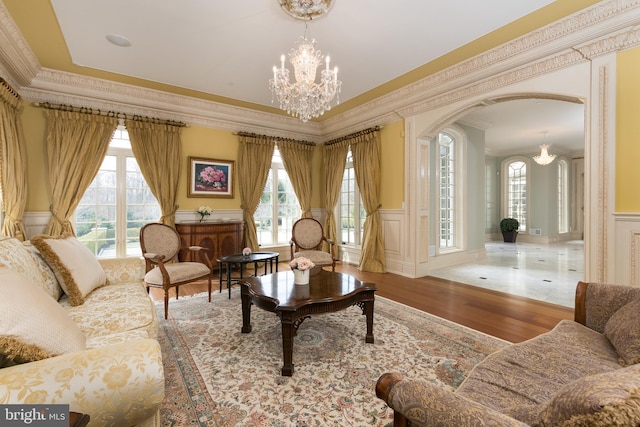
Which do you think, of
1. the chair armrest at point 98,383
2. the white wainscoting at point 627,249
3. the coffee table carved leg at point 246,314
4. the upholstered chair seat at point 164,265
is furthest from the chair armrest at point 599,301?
the upholstered chair seat at point 164,265

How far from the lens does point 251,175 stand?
5.71 meters

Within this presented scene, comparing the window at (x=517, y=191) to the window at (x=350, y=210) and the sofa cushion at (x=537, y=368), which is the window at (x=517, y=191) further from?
the sofa cushion at (x=537, y=368)

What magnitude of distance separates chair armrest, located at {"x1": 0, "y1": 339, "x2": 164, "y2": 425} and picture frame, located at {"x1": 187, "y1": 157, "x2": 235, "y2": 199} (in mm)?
4499

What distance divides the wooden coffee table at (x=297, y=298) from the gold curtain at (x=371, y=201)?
2444mm

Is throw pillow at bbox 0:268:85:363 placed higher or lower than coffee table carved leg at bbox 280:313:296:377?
higher

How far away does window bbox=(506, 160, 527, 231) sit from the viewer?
997 centimetres

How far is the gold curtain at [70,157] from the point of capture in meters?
4.10

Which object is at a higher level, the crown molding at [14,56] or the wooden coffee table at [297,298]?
the crown molding at [14,56]

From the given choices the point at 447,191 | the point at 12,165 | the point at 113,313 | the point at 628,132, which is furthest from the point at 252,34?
the point at 447,191

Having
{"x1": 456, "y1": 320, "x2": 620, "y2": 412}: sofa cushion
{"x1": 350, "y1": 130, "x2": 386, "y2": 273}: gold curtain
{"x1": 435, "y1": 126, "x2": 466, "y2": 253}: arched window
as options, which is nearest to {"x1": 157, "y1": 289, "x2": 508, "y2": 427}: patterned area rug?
{"x1": 456, "y1": 320, "x2": 620, "y2": 412}: sofa cushion

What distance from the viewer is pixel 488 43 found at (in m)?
3.34

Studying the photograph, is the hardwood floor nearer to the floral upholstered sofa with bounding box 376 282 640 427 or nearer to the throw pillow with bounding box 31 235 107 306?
the floral upholstered sofa with bounding box 376 282 640 427

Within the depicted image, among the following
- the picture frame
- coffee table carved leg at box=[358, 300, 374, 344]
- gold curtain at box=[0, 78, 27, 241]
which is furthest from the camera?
the picture frame

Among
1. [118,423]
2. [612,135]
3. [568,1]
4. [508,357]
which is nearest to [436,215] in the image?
[612,135]
